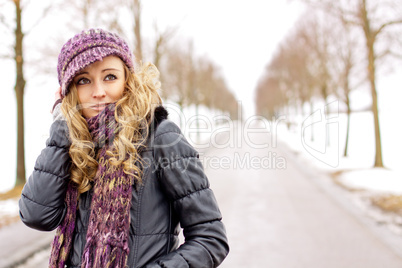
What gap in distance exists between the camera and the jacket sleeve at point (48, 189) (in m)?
1.48

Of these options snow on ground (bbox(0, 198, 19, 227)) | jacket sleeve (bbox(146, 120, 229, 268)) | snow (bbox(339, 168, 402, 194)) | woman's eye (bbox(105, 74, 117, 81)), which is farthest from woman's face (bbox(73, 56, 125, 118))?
snow (bbox(339, 168, 402, 194))

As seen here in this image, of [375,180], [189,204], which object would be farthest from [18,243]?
[375,180]

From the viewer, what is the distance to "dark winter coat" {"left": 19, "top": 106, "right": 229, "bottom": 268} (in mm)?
1401

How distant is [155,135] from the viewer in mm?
1484

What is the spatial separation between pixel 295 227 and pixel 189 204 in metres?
5.33

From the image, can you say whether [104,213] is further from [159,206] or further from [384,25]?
[384,25]

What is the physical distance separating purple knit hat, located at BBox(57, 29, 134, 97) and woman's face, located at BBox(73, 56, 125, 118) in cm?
5

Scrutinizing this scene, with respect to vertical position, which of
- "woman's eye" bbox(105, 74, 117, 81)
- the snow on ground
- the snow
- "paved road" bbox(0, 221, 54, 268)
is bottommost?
"paved road" bbox(0, 221, 54, 268)

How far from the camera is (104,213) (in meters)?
1.44

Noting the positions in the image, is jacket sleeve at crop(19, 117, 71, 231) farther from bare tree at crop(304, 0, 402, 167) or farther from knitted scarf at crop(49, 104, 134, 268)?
bare tree at crop(304, 0, 402, 167)

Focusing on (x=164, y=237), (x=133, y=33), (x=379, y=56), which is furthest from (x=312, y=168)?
(x=164, y=237)

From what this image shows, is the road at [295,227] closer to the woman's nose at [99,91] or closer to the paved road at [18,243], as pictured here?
the paved road at [18,243]

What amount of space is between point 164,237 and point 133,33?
11708mm

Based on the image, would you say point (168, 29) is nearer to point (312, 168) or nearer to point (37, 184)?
point (312, 168)
